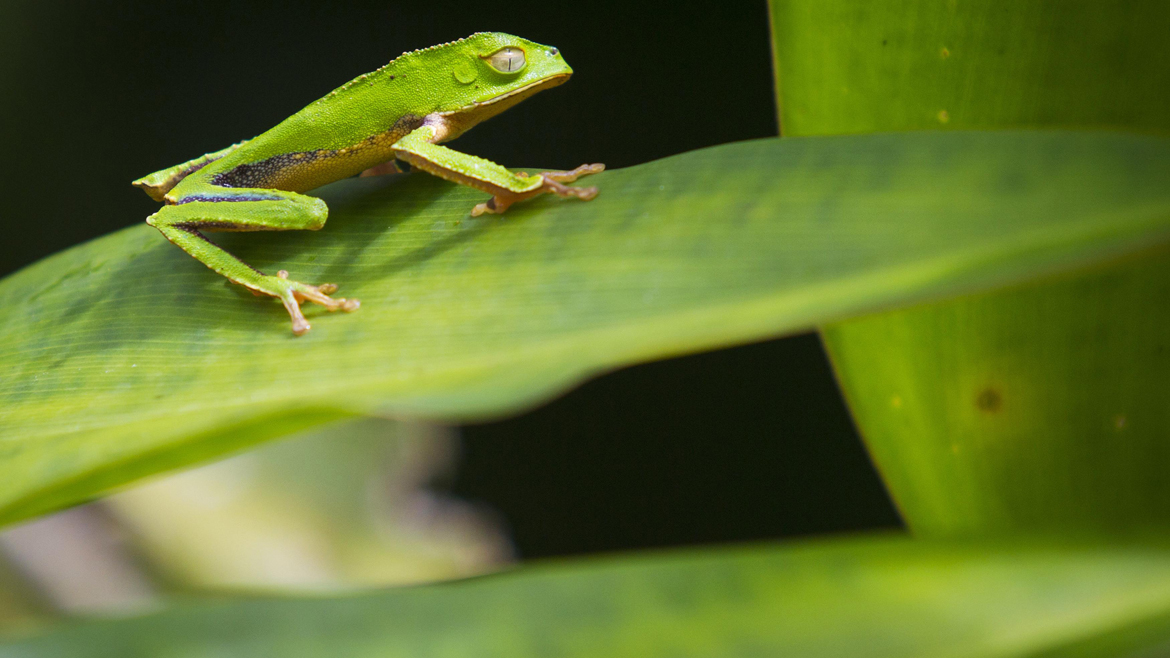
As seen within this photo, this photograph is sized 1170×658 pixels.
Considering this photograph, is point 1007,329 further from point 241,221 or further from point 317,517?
point 317,517

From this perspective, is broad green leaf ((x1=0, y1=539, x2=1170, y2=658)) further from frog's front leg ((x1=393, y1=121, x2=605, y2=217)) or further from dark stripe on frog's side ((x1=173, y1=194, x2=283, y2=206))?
dark stripe on frog's side ((x1=173, y1=194, x2=283, y2=206))

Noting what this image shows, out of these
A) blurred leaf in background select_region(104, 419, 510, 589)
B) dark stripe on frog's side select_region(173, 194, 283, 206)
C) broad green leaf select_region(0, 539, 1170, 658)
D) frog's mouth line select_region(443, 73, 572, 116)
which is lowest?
blurred leaf in background select_region(104, 419, 510, 589)

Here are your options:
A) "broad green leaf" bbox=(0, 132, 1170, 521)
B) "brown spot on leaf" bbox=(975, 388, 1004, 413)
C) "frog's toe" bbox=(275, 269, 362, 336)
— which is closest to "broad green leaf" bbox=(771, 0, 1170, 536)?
"brown spot on leaf" bbox=(975, 388, 1004, 413)

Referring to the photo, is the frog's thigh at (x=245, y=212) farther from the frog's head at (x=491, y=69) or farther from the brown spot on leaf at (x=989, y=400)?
the brown spot on leaf at (x=989, y=400)

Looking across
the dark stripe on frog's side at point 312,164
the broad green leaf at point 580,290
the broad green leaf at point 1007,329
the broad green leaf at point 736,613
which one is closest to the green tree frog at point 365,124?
the dark stripe on frog's side at point 312,164

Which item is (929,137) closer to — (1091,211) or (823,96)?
(1091,211)

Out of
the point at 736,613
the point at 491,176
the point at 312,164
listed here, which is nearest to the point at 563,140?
the point at 312,164
